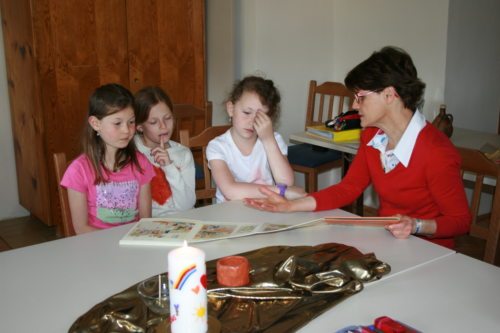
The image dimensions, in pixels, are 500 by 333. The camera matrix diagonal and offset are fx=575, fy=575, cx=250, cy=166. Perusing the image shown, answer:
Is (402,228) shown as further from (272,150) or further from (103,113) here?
(103,113)

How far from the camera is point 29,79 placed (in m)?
3.29

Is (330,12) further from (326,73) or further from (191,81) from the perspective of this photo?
(191,81)

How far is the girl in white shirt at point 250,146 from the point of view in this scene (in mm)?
2180

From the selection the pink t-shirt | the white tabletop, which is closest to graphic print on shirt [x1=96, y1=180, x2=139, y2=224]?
the pink t-shirt

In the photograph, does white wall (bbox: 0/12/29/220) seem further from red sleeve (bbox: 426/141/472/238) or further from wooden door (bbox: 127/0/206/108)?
red sleeve (bbox: 426/141/472/238)

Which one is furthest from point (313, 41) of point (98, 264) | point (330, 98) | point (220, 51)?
point (98, 264)

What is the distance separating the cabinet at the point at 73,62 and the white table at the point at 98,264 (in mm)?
1853

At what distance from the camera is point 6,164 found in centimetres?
377

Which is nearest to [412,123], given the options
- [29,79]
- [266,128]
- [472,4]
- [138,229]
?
[266,128]

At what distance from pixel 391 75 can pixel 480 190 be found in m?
0.46

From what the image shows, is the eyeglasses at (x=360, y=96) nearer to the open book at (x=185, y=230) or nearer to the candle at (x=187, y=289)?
the open book at (x=185, y=230)

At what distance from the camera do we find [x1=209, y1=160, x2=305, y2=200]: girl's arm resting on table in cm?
203

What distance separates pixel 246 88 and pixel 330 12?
2.10 m

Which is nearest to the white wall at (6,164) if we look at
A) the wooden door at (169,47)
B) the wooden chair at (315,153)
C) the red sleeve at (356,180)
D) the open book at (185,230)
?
the wooden door at (169,47)
